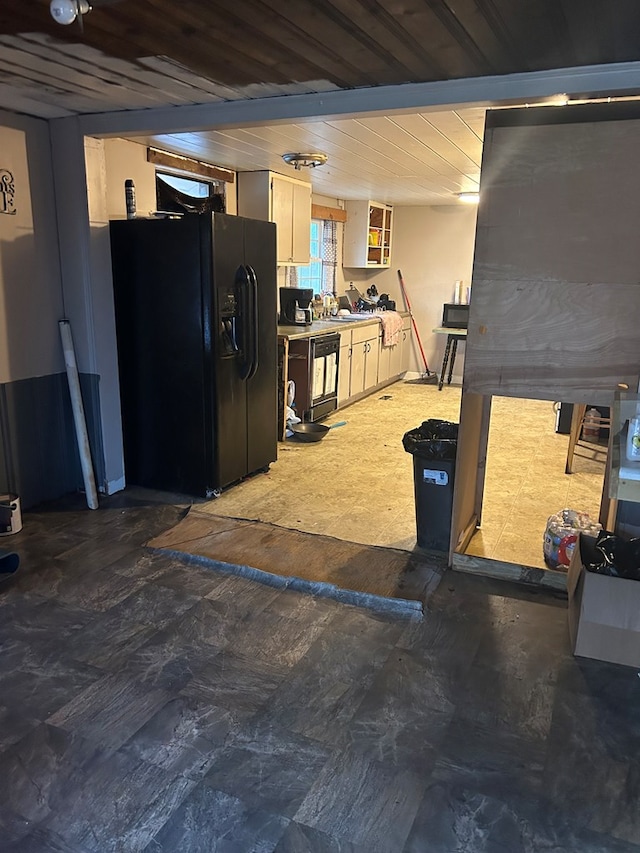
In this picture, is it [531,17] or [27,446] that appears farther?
[27,446]

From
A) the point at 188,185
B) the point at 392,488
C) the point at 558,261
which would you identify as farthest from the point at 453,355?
the point at 558,261

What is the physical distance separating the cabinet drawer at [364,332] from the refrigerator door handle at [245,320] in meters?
2.59

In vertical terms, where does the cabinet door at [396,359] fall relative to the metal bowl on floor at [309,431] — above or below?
above

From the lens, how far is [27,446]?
373 centimetres

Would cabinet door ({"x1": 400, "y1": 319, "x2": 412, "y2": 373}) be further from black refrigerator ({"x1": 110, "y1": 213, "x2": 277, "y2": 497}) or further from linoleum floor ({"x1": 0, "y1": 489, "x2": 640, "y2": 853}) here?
linoleum floor ({"x1": 0, "y1": 489, "x2": 640, "y2": 853})

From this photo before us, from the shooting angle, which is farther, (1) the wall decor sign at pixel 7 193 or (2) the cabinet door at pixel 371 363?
(2) the cabinet door at pixel 371 363

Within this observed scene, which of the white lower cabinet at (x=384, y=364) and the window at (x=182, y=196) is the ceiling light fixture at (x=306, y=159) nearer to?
the window at (x=182, y=196)

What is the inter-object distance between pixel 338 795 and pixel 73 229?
10.8 ft

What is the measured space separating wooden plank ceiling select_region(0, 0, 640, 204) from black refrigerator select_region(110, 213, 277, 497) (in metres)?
0.77

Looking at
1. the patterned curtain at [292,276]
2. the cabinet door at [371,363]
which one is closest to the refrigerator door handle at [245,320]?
the patterned curtain at [292,276]

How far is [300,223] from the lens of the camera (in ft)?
19.2

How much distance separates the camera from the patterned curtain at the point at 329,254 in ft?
24.4

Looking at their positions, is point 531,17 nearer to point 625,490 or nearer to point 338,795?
point 625,490

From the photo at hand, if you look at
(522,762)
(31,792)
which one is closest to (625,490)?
(522,762)
